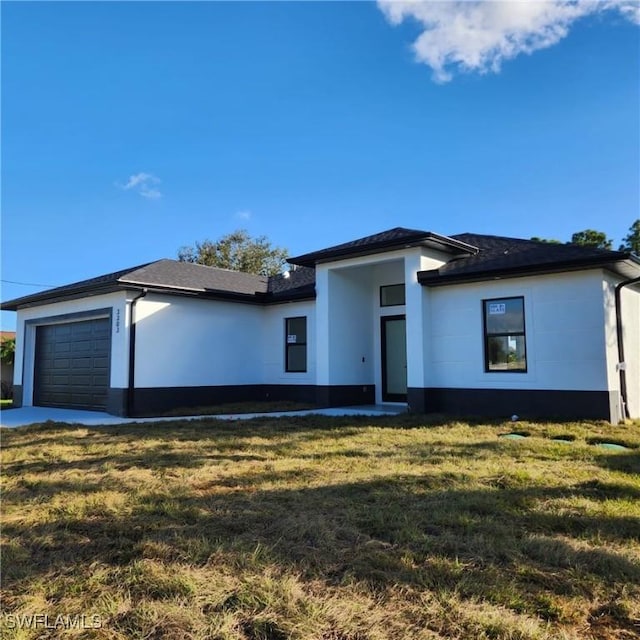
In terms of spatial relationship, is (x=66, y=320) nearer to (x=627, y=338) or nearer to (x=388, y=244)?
(x=388, y=244)

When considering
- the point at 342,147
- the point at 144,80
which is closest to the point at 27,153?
the point at 144,80

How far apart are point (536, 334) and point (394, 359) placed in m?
4.32

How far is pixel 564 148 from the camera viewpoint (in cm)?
1211

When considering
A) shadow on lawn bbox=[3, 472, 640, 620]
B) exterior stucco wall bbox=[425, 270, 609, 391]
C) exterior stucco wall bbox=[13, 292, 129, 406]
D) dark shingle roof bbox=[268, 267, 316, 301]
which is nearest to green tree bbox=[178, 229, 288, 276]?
dark shingle roof bbox=[268, 267, 316, 301]

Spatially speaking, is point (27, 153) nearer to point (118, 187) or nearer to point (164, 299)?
point (118, 187)

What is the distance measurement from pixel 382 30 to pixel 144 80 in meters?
5.77

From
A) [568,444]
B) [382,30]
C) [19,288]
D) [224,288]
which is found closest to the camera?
[568,444]

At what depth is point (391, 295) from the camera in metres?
13.6

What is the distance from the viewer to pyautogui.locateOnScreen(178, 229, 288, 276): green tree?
34188 millimetres

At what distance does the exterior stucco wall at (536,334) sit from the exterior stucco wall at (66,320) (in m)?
7.09

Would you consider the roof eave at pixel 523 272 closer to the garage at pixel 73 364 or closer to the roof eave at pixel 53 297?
the roof eave at pixel 53 297

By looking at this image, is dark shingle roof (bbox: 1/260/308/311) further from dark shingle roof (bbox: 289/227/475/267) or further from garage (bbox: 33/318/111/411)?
dark shingle roof (bbox: 289/227/475/267)

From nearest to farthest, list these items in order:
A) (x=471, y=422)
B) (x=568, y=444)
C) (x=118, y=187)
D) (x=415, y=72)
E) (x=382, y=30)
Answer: (x=568, y=444) → (x=471, y=422) → (x=382, y=30) → (x=415, y=72) → (x=118, y=187)

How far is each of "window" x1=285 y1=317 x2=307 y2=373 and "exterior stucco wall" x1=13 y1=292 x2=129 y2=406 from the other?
15.1ft
